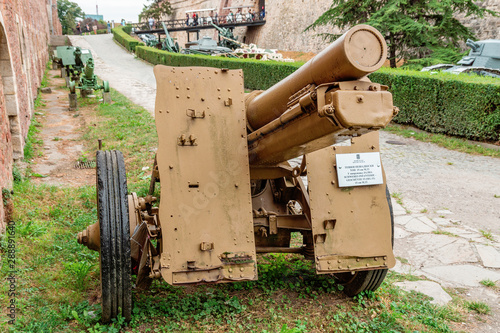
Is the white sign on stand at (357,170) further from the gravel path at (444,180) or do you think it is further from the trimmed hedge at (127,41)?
the trimmed hedge at (127,41)

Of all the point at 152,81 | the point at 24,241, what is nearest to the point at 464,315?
the point at 24,241

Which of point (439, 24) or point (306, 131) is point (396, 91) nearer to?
point (439, 24)

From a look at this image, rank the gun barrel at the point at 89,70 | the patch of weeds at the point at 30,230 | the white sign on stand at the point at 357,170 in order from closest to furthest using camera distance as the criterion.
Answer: the white sign on stand at the point at 357,170
the patch of weeds at the point at 30,230
the gun barrel at the point at 89,70

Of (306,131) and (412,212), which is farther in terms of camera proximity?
(412,212)

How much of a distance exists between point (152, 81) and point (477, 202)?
49.4 feet

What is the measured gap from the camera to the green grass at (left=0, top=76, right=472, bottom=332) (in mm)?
3166

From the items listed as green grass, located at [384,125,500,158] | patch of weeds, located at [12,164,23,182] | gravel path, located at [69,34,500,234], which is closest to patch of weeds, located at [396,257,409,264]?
gravel path, located at [69,34,500,234]

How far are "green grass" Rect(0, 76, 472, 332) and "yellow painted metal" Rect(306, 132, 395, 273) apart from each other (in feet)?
1.35

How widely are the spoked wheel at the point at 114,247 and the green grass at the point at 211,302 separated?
138mm

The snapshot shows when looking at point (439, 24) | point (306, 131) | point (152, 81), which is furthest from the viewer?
point (152, 81)

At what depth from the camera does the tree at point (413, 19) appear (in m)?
14.8

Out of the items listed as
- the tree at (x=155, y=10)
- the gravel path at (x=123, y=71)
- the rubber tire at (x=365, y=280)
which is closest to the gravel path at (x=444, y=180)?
the rubber tire at (x=365, y=280)

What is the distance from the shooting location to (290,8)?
1238 inches

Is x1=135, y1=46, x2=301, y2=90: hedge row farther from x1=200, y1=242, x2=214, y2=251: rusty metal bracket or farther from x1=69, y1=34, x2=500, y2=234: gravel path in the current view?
x1=200, y1=242, x2=214, y2=251: rusty metal bracket
